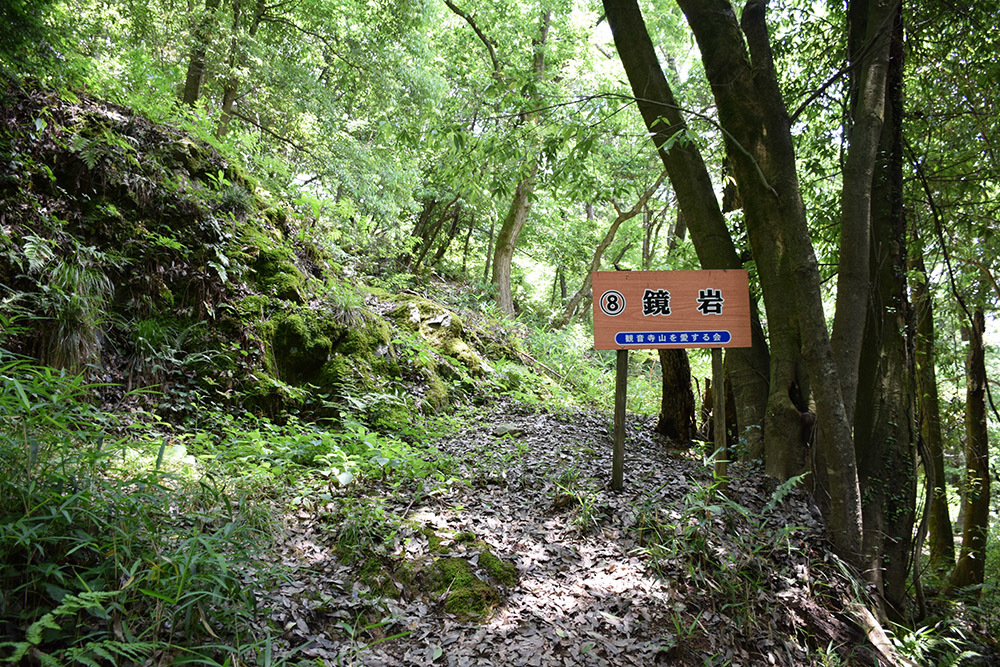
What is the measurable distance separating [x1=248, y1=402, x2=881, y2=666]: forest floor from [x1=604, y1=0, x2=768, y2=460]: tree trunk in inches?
33.9

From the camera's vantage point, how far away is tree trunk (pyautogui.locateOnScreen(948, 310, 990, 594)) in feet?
19.8

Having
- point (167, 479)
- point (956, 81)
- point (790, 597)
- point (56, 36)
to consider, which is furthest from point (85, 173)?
point (956, 81)

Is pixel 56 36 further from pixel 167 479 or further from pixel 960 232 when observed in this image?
pixel 960 232

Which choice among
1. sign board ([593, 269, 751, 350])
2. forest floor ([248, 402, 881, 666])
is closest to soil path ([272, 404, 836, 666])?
forest floor ([248, 402, 881, 666])

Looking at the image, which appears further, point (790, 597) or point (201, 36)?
point (201, 36)

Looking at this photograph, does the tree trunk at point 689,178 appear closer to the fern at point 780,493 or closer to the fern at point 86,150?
the fern at point 780,493

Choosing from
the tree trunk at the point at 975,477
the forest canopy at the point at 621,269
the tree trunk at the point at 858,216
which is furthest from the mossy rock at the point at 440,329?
the tree trunk at the point at 975,477

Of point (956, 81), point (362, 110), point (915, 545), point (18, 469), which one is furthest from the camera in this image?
point (362, 110)

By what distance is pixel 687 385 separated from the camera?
598cm

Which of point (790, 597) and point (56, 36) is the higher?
point (56, 36)

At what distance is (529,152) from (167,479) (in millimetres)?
3546

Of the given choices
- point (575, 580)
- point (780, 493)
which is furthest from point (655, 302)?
point (575, 580)

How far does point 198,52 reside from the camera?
299 inches

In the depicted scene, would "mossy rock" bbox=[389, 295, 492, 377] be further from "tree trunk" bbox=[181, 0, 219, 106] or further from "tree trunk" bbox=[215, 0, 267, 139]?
"tree trunk" bbox=[181, 0, 219, 106]
